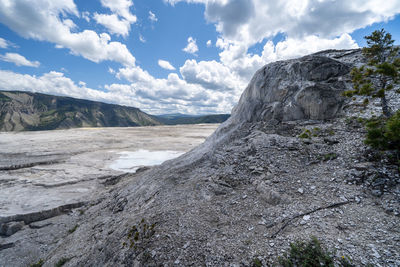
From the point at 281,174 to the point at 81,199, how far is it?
66.8ft

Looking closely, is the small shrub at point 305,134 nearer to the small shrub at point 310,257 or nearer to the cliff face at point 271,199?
the cliff face at point 271,199

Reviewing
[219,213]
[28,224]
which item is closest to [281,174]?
[219,213]

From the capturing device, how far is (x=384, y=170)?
7.83 metres

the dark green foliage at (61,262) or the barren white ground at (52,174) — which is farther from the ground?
the barren white ground at (52,174)

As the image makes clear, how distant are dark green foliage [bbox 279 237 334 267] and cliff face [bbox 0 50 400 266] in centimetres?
29

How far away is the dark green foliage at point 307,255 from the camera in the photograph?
5270 mm

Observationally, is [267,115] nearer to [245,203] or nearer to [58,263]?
[245,203]

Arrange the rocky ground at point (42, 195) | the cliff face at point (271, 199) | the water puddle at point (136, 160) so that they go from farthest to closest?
1. the water puddle at point (136, 160)
2. the rocky ground at point (42, 195)
3. the cliff face at point (271, 199)

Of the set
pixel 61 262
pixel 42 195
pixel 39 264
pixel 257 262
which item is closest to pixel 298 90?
pixel 257 262

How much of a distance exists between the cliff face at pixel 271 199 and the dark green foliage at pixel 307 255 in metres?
0.29

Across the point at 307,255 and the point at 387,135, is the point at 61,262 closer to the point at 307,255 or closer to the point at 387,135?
the point at 307,255

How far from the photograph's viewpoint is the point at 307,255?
18.0 feet

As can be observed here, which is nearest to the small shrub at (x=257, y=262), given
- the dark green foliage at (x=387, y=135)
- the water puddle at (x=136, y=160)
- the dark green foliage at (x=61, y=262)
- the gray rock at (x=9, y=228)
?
the dark green foliage at (x=387, y=135)

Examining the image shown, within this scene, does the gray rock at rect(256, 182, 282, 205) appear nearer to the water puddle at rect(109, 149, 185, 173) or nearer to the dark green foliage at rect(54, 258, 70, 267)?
the dark green foliage at rect(54, 258, 70, 267)
